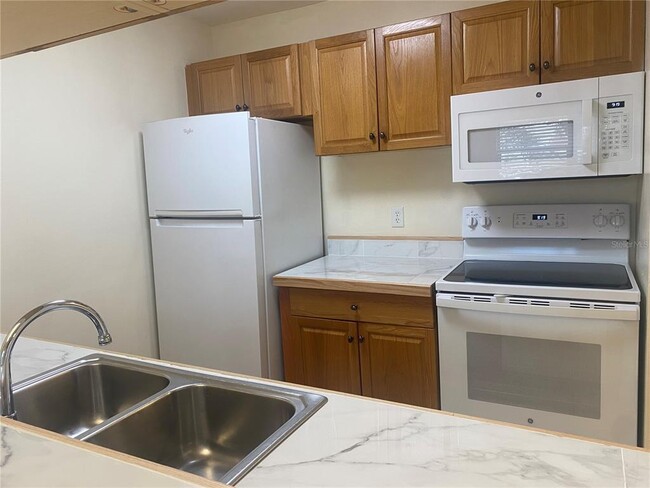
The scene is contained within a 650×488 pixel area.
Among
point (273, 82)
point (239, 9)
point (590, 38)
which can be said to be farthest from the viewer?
point (239, 9)

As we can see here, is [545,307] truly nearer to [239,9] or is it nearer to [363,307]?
[363,307]

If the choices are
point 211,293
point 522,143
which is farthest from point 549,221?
point 211,293

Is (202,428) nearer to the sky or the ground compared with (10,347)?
nearer to the ground

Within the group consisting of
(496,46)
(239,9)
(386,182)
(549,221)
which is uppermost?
(239,9)

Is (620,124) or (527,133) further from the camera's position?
(527,133)

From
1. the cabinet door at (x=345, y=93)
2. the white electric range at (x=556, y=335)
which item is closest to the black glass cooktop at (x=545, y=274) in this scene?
the white electric range at (x=556, y=335)

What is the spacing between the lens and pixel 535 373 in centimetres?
195

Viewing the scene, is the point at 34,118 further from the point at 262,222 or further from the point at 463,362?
the point at 463,362

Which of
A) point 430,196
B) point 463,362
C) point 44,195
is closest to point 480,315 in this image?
point 463,362

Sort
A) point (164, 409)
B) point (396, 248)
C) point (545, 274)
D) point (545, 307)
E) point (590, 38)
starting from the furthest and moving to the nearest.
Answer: point (396, 248), point (545, 274), point (590, 38), point (545, 307), point (164, 409)

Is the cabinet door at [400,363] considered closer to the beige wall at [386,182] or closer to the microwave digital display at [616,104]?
the beige wall at [386,182]

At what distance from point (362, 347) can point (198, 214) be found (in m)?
1.06

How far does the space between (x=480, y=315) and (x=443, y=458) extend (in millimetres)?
1303

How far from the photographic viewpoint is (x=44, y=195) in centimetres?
220
